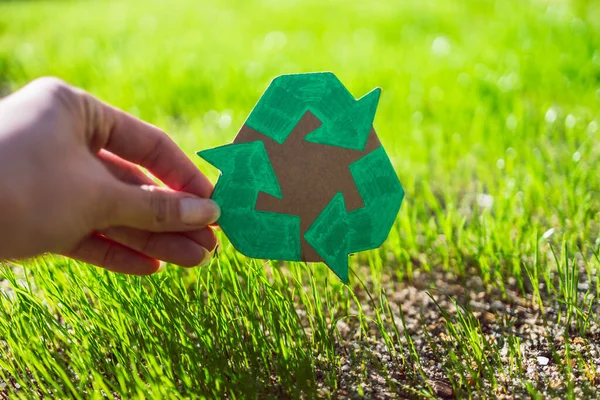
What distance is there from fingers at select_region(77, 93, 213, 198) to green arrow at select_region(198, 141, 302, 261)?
10 cm

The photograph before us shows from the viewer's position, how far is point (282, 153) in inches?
51.2

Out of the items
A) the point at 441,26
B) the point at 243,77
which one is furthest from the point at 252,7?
the point at 243,77

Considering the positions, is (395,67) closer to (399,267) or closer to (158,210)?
(399,267)

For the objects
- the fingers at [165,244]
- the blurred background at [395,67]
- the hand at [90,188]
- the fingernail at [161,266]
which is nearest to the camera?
the hand at [90,188]

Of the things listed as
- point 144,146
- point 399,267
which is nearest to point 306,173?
point 144,146

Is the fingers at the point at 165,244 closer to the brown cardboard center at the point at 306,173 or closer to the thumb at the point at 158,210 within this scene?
the thumb at the point at 158,210

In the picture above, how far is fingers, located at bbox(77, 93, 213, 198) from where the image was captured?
4.08ft

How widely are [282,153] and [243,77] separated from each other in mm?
2257

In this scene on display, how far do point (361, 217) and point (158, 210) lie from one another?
0.42 meters

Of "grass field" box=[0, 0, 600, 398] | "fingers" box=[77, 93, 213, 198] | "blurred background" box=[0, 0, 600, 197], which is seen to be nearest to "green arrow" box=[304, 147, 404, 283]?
"grass field" box=[0, 0, 600, 398]

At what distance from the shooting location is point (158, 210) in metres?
1.16

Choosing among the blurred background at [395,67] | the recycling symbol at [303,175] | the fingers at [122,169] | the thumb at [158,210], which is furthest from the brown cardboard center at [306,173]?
the blurred background at [395,67]

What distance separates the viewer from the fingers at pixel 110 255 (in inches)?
53.5

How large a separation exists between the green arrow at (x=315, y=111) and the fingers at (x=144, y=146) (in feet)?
0.63
